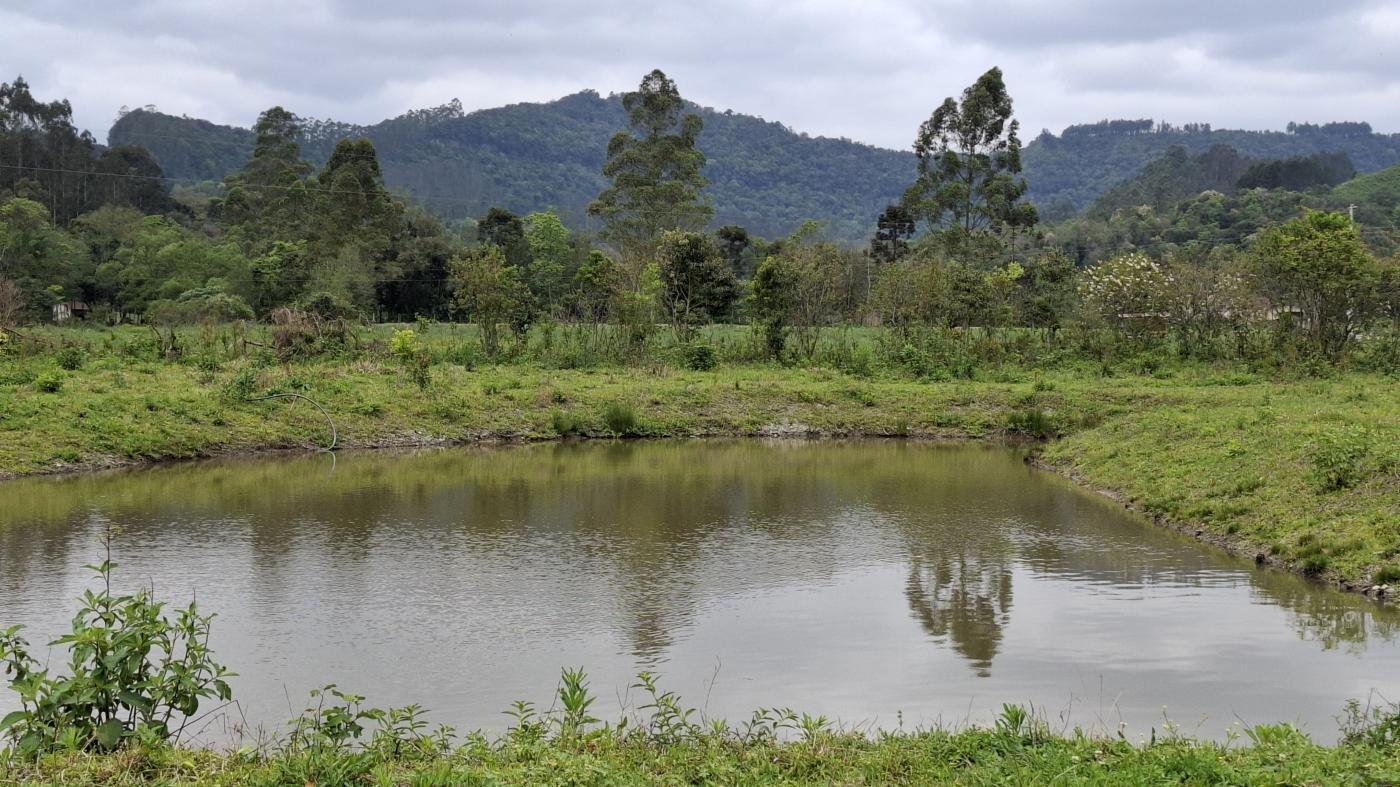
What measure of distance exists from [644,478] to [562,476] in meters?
1.37

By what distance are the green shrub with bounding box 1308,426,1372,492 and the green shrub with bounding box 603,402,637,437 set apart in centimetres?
1347

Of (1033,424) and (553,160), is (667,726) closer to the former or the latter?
(1033,424)

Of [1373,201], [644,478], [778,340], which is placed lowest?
[644,478]

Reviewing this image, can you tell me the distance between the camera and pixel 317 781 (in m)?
5.02

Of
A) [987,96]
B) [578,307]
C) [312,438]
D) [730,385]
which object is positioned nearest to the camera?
[312,438]

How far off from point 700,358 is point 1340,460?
1856 centimetres

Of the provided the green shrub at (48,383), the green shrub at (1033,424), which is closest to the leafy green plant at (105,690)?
the green shrub at (48,383)

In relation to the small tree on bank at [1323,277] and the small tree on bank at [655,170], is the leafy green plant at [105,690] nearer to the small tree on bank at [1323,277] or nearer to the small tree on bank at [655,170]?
the small tree on bank at [1323,277]

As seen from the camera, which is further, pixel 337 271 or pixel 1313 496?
pixel 337 271

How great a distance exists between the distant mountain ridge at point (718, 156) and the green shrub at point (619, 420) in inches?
2923

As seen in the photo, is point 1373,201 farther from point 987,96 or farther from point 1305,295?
point 1305,295

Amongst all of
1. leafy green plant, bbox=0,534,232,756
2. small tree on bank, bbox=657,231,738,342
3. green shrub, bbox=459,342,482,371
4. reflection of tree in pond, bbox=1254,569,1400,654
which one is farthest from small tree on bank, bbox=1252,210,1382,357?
leafy green plant, bbox=0,534,232,756

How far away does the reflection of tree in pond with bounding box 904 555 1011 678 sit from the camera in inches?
340

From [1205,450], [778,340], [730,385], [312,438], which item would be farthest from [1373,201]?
[312,438]
